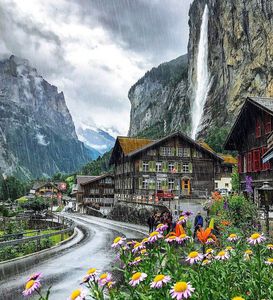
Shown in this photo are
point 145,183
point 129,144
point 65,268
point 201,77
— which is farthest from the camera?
point 201,77

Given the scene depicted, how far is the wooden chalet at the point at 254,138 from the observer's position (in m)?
28.4

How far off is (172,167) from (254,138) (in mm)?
22814

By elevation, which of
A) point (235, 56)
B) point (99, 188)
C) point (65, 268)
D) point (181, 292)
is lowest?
point (65, 268)

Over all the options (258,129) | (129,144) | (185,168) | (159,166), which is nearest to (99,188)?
(129,144)

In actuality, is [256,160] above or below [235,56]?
below

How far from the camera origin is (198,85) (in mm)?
129625

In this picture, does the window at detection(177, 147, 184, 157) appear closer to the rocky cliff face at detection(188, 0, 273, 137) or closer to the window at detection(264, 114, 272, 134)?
the window at detection(264, 114, 272, 134)

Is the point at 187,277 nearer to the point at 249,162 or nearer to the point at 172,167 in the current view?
the point at 249,162

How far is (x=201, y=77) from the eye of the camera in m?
129

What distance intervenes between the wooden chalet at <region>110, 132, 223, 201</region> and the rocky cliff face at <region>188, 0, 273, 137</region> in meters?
37.7

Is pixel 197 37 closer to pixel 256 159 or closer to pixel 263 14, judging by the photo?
pixel 263 14

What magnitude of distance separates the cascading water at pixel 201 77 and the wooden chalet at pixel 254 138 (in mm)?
83572

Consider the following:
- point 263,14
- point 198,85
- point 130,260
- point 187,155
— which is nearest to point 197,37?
point 198,85

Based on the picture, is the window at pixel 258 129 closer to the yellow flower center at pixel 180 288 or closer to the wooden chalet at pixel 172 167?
the wooden chalet at pixel 172 167
